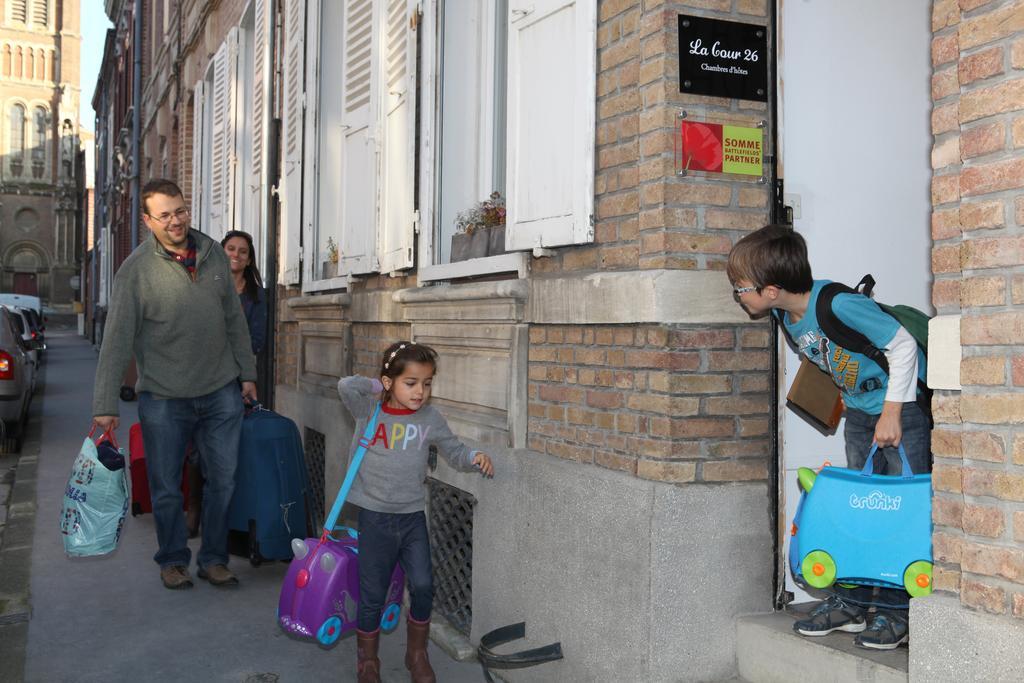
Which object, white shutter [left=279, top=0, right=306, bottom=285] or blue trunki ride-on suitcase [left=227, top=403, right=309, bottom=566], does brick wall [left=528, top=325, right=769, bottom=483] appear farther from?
white shutter [left=279, top=0, right=306, bottom=285]

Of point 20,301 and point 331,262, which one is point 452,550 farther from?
point 20,301

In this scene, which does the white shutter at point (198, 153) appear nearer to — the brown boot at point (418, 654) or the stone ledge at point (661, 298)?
the brown boot at point (418, 654)

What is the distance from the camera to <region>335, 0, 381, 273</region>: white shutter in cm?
662

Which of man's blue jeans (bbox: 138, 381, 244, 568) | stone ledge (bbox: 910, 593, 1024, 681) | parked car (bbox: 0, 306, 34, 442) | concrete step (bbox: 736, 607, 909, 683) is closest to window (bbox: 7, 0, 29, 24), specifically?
parked car (bbox: 0, 306, 34, 442)

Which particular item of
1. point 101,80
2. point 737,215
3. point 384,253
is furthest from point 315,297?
point 101,80

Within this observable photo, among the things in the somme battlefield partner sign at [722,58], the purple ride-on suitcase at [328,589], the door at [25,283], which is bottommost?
the purple ride-on suitcase at [328,589]

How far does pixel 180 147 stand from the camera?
16.8m

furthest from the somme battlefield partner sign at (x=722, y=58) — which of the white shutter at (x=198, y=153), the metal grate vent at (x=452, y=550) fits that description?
the white shutter at (x=198, y=153)

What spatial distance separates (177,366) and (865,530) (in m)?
3.90

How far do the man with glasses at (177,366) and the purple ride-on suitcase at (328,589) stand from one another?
5.46 feet

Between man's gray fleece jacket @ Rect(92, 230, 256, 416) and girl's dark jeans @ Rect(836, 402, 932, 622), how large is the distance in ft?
11.6

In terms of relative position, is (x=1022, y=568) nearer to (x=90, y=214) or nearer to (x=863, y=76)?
(x=863, y=76)

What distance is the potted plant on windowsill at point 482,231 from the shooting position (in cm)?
503

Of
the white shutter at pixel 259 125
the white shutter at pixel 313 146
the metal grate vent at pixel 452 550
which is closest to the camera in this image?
the metal grate vent at pixel 452 550
